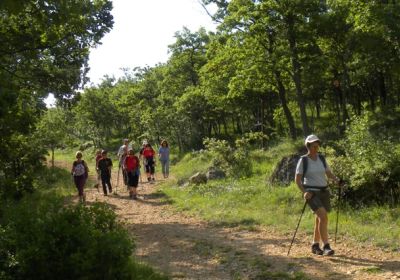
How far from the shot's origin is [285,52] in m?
21.2

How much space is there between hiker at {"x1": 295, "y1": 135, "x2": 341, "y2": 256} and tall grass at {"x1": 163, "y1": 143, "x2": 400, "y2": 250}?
1290mm

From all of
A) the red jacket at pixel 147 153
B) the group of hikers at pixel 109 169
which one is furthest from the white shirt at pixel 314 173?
the red jacket at pixel 147 153

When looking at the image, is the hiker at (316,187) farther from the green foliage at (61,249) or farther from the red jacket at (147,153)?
the red jacket at (147,153)

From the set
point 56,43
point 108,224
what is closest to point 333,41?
point 56,43

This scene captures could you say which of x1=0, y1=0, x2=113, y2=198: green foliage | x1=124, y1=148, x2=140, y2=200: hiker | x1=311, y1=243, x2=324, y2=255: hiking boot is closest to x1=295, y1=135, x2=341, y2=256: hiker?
x1=311, y1=243, x2=324, y2=255: hiking boot

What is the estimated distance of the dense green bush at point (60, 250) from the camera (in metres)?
5.13

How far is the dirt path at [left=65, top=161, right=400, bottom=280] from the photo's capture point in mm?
6918

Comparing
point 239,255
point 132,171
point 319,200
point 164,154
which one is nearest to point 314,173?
point 319,200

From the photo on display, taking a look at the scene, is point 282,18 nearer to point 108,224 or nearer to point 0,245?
point 108,224

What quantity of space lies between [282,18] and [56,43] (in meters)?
12.1

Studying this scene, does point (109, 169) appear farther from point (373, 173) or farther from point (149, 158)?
point (373, 173)

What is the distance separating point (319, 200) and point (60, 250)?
4307 millimetres

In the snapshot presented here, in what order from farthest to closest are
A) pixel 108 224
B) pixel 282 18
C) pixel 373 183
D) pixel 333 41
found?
pixel 333 41 → pixel 282 18 → pixel 373 183 → pixel 108 224

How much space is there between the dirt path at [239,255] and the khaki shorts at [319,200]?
2.62 feet
